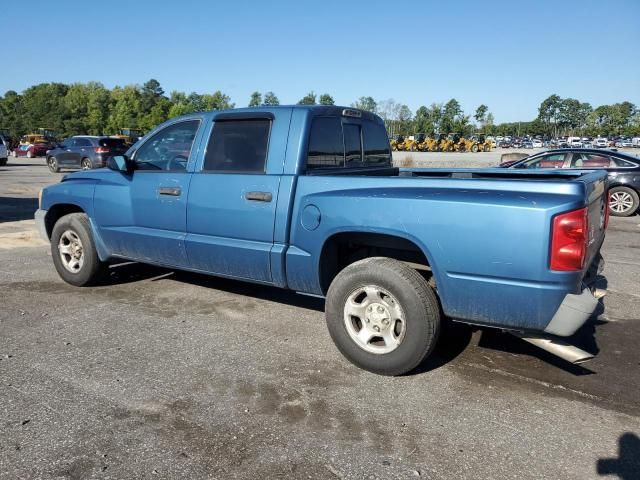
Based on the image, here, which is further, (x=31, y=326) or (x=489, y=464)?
(x=31, y=326)

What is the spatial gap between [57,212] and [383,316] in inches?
167

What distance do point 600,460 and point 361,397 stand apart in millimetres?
1350

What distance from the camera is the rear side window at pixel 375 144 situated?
497 centimetres

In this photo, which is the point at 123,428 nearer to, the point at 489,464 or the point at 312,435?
the point at 312,435

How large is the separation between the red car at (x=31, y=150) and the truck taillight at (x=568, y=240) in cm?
4091

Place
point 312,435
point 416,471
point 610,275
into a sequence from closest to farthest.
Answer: point 416,471 → point 312,435 → point 610,275

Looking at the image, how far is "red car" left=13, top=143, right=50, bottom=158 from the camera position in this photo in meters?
37.2

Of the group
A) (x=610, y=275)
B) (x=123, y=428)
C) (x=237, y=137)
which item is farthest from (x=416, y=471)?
(x=610, y=275)

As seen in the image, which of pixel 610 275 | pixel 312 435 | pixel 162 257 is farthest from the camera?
pixel 610 275

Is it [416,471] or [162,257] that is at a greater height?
[162,257]

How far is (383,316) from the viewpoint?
361 centimetres

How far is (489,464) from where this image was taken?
264 centimetres

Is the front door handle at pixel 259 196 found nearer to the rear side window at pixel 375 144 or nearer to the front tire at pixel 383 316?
the front tire at pixel 383 316

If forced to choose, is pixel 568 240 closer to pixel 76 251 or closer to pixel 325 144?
pixel 325 144
